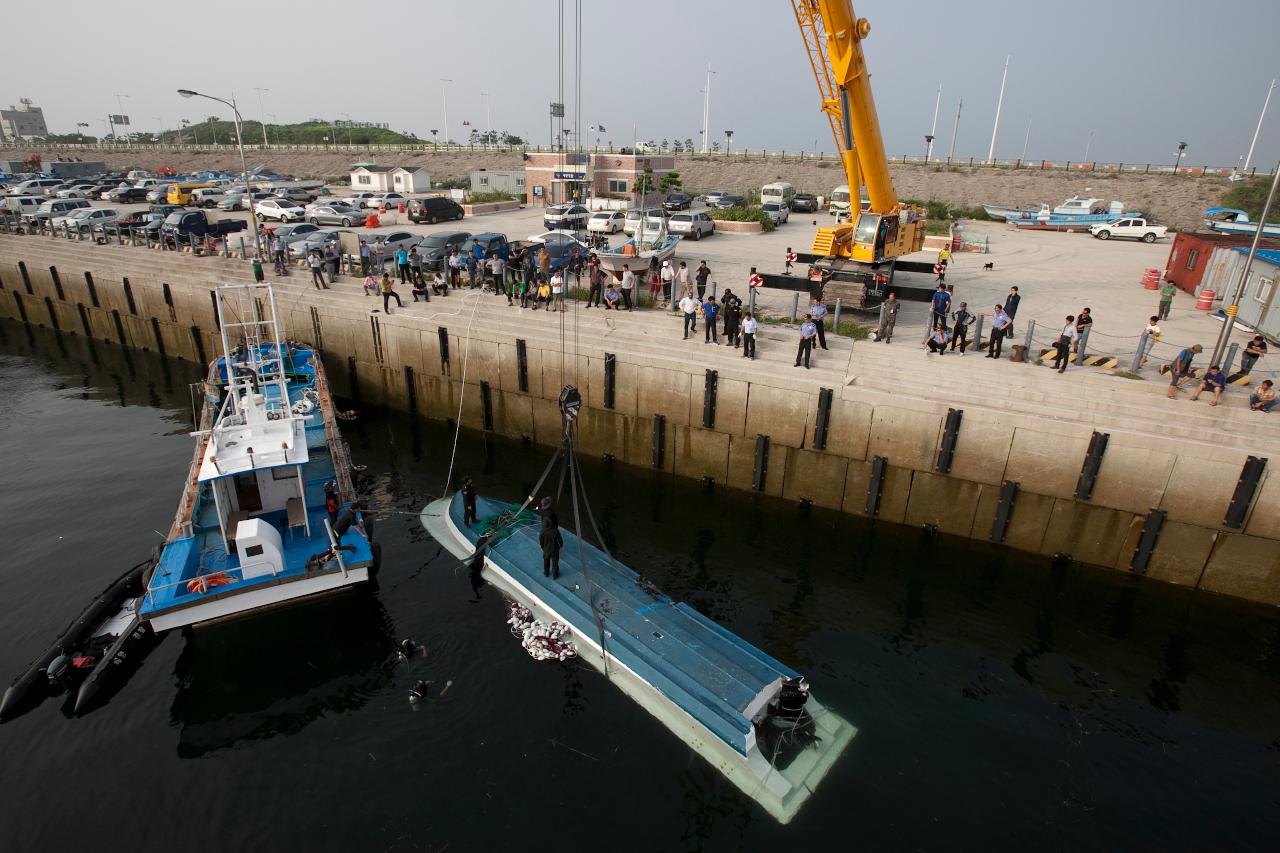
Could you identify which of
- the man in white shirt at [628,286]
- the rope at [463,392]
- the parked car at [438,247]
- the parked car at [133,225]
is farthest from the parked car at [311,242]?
the man in white shirt at [628,286]

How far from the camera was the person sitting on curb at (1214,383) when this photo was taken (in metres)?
16.3

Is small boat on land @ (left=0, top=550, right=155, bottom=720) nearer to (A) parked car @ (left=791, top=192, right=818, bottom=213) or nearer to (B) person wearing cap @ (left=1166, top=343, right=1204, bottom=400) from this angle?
(B) person wearing cap @ (left=1166, top=343, right=1204, bottom=400)

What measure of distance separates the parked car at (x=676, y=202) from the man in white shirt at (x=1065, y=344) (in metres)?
34.5

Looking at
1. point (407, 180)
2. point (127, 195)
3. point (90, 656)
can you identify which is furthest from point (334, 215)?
point (90, 656)

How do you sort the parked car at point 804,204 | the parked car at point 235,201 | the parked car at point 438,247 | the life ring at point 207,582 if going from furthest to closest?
the parked car at point 804,204
the parked car at point 235,201
the parked car at point 438,247
the life ring at point 207,582

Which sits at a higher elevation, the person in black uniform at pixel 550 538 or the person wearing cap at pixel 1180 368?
the person wearing cap at pixel 1180 368

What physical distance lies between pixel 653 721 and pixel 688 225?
33.8m

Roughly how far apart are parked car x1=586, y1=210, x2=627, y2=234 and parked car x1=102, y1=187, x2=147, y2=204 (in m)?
46.1

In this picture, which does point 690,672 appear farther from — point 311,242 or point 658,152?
point 658,152

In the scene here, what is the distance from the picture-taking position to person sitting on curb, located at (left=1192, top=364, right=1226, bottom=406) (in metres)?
16.3

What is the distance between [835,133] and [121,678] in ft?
85.3

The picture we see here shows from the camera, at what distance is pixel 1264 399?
16109mm

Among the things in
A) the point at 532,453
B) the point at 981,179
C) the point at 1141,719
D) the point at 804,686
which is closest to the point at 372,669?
A: the point at 804,686

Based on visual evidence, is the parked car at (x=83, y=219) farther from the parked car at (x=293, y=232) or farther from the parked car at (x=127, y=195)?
the parked car at (x=127, y=195)
